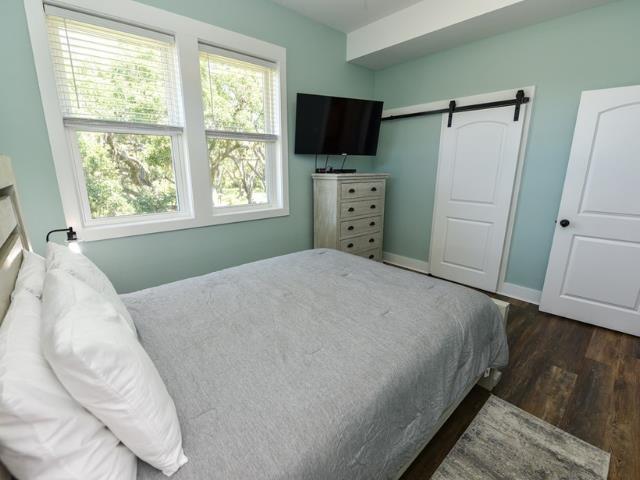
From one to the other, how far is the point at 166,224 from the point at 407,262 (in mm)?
2868

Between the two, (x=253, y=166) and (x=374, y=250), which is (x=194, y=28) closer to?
(x=253, y=166)

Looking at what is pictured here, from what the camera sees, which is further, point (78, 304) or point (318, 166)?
point (318, 166)

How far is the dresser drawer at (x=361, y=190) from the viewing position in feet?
9.88

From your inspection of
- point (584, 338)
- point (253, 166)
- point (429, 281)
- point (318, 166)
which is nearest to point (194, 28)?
point (253, 166)

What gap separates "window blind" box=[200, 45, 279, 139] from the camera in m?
2.46

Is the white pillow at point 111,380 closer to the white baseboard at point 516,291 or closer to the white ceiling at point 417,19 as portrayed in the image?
the white ceiling at point 417,19

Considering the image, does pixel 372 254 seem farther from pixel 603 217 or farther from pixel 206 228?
pixel 603 217

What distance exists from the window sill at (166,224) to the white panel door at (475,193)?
6.16 ft

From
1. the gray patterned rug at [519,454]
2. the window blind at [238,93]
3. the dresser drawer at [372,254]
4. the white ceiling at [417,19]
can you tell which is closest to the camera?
the gray patterned rug at [519,454]

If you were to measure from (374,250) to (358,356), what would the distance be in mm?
2510

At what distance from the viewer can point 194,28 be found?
223cm

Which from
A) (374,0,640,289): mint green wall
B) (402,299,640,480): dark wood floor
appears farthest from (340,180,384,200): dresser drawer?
(402,299,640,480): dark wood floor

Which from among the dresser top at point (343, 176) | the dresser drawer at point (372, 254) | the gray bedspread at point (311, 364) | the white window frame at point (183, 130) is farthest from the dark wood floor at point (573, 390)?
the white window frame at point (183, 130)

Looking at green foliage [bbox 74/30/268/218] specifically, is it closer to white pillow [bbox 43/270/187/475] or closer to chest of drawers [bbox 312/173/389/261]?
chest of drawers [bbox 312/173/389/261]
